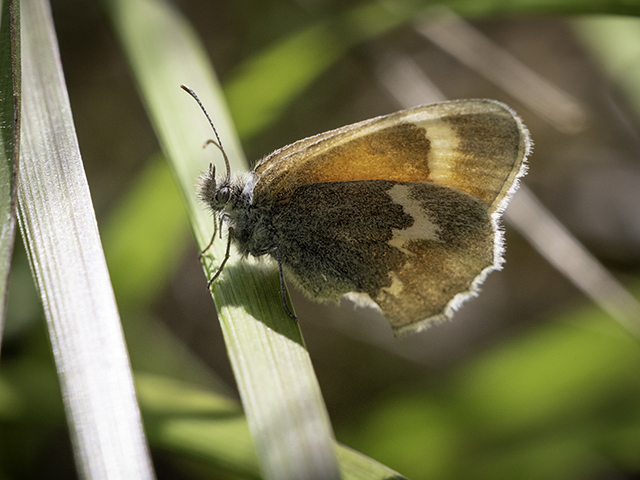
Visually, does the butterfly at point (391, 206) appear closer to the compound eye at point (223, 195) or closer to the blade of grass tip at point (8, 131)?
the compound eye at point (223, 195)

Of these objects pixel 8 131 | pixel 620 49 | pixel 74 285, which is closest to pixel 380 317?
pixel 620 49

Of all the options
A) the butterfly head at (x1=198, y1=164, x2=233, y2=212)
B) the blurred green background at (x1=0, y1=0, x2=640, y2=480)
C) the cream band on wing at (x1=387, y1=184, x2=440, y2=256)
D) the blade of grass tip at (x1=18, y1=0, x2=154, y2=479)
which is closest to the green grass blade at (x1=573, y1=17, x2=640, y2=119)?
the blurred green background at (x1=0, y1=0, x2=640, y2=480)

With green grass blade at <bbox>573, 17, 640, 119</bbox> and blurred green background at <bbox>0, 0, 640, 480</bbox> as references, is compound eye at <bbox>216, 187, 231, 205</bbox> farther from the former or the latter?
green grass blade at <bbox>573, 17, 640, 119</bbox>

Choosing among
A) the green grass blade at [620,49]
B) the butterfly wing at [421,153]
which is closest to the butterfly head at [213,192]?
the butterfly wing at [421,153]

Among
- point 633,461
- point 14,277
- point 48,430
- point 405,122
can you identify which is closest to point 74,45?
point 14,277

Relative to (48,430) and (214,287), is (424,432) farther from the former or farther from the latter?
(48,430)

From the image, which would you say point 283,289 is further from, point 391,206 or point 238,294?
point 391,206
